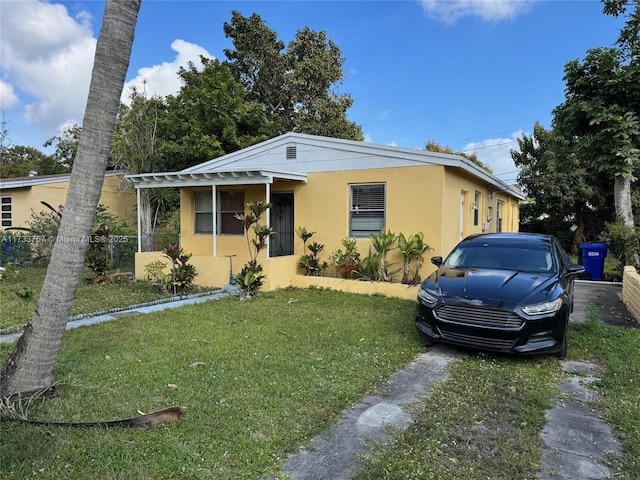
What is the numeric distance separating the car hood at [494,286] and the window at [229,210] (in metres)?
6.87

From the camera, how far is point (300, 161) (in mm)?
10398

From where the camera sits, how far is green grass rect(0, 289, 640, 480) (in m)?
2.57

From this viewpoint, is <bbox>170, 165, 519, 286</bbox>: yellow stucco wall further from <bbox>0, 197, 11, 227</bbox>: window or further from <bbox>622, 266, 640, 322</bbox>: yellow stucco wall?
<bbox>0, 197, 11, 227</bbox>: window

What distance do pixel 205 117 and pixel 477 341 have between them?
53.7 ft

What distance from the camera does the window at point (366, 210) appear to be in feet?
31.1

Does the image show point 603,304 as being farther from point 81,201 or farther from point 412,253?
point 81,201

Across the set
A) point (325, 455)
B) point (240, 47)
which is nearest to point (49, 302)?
point (325, 455)

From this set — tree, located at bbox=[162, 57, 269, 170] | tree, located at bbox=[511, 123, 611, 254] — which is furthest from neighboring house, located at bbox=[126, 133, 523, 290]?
tree, located at bbox=[511, 123, 611, 254]

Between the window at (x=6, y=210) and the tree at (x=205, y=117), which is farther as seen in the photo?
the tree at (x=205, y=117)

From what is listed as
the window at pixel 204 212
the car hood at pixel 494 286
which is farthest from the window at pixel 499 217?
the car hood at pixel 494 286

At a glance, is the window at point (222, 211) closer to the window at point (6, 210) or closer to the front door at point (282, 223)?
the front door at point (282, 223)

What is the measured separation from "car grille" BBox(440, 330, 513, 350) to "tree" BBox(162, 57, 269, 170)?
48.2 feet

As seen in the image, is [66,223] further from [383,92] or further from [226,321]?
[383,92]

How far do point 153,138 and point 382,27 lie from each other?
988 cm
